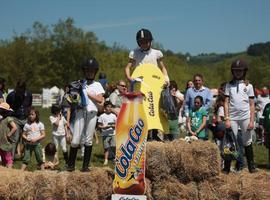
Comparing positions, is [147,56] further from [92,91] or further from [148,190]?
[148,190]

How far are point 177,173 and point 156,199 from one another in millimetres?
558

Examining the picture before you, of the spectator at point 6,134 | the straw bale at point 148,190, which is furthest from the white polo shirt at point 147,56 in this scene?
the spectator at point 6,134

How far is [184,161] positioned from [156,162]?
478 mm

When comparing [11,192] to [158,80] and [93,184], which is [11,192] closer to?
[93,184]

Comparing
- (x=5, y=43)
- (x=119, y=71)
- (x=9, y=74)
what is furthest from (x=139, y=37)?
(x=5, y=43)

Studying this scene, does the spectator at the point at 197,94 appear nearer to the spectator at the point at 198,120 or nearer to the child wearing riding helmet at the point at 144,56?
the spectator at the point at 198,120

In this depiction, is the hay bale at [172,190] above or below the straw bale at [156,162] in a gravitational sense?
below

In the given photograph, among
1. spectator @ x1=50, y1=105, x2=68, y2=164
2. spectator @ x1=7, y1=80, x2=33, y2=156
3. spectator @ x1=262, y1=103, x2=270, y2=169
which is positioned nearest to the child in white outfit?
spectator @ x1=50, y1=105, x2=68, y2=164

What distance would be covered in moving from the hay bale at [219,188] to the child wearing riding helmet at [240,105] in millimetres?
945

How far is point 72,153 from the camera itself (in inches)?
310

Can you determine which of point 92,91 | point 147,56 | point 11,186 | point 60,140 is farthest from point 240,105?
point 60,140

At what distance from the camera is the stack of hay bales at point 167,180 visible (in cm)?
729

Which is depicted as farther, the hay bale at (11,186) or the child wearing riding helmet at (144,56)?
the child wearing riding helmet at (144,56)

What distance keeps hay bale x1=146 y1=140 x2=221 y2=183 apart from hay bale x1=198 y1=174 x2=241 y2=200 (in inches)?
4.1
